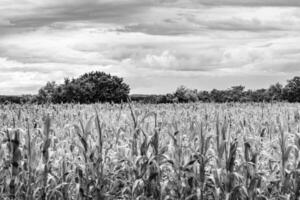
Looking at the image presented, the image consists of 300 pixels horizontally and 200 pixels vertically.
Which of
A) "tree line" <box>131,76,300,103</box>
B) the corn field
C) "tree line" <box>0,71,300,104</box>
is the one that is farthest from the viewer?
"tree line" <box>0,71,300,104</box>

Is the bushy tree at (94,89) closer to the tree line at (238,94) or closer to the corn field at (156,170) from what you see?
the tree line at (238,94)

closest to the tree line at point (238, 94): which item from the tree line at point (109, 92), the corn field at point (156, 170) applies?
the tree line at point (109, 92)

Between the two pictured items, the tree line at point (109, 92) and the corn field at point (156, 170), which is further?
the tree line at point (109, 92)

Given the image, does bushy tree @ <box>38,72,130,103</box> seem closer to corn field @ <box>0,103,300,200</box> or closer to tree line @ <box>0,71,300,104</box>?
tree line @ <box>0,71,300,104</box>

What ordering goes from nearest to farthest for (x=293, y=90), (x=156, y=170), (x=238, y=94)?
(x=156, y=170)
(x=238, y=94)
(x=293, y=90)

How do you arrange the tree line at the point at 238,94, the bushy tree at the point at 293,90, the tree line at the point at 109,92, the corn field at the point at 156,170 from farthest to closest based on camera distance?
the bushy tree at the point at 293,90
the tree line at the point at 109,92
the tree line at the point at 238,94
the corn field at the point at 156,170

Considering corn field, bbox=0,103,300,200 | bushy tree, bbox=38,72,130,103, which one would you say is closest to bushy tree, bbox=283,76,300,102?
bushy tree, bbox=38,72,130,103

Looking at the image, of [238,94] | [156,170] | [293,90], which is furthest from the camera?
[293,90]

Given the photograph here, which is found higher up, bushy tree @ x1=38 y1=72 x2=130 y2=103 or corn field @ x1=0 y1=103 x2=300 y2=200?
bushy tree @ x1=38 y1=72 x2=130 y2=103

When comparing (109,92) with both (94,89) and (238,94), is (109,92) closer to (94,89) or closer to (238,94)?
(94,89)

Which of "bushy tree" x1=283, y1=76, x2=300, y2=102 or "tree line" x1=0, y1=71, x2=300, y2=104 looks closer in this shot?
"tree line" x1=0, y1=71, x2=300, y2=104

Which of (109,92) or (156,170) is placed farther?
(109,92)

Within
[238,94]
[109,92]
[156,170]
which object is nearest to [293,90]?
[238,94]

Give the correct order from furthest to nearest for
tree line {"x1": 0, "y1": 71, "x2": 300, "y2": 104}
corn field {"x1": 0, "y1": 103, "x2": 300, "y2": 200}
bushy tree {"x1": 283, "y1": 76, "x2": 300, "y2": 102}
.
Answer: bushy tree {"x1": 283, "y1": 76, "x2": 300, "y2": 102}, tree line {"x1": 0, "y1": 71, "x2": 300, "y2": 104}, corn field {"x1": 0, "y1": 103, "x2": 300, "y2": 200}
